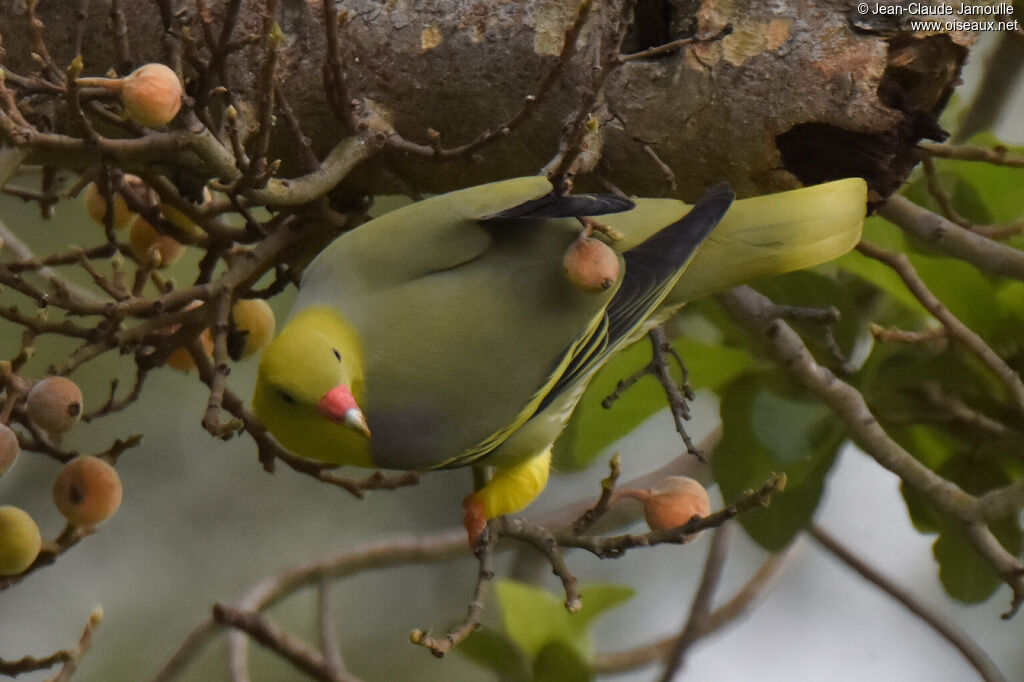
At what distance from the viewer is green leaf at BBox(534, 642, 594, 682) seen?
5.26ft

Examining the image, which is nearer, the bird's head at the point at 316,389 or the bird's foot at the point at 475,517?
the bird's head at the point at 316,389

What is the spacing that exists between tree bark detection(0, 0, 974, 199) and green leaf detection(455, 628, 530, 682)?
0.64 meters

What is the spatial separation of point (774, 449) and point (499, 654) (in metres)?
0.48

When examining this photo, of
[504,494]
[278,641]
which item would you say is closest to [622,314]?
[504,494]

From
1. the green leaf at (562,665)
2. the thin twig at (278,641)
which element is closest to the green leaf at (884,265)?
the green leaf at (562,665)

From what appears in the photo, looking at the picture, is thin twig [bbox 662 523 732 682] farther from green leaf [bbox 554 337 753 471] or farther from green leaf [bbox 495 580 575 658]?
green leaf [bbox 495 580 575 658]

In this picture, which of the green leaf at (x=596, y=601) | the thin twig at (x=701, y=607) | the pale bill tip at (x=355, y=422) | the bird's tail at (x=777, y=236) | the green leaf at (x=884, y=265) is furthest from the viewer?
the thin twig at (x=701, y=607)

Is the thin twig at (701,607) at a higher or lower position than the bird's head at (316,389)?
lower

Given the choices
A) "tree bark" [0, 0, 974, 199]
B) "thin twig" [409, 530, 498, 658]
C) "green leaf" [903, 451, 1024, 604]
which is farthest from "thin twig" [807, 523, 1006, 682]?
"thin twig" [409, 530, 498, 658]

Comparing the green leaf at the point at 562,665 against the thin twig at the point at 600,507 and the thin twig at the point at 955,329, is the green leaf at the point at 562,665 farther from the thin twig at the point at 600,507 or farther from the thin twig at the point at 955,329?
the thin twig at the point at 955,329

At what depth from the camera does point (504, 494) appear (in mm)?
1651

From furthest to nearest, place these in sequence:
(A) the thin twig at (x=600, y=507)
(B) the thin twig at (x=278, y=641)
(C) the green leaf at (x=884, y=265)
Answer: (C) the green leaf at (x=884, y=265), (B) the thin twig at (x=278, y=641), (A) the thin twig at (x=600, y=507)

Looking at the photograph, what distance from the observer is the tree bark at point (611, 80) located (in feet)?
4.26

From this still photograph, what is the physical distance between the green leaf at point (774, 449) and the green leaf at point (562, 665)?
337 mm
